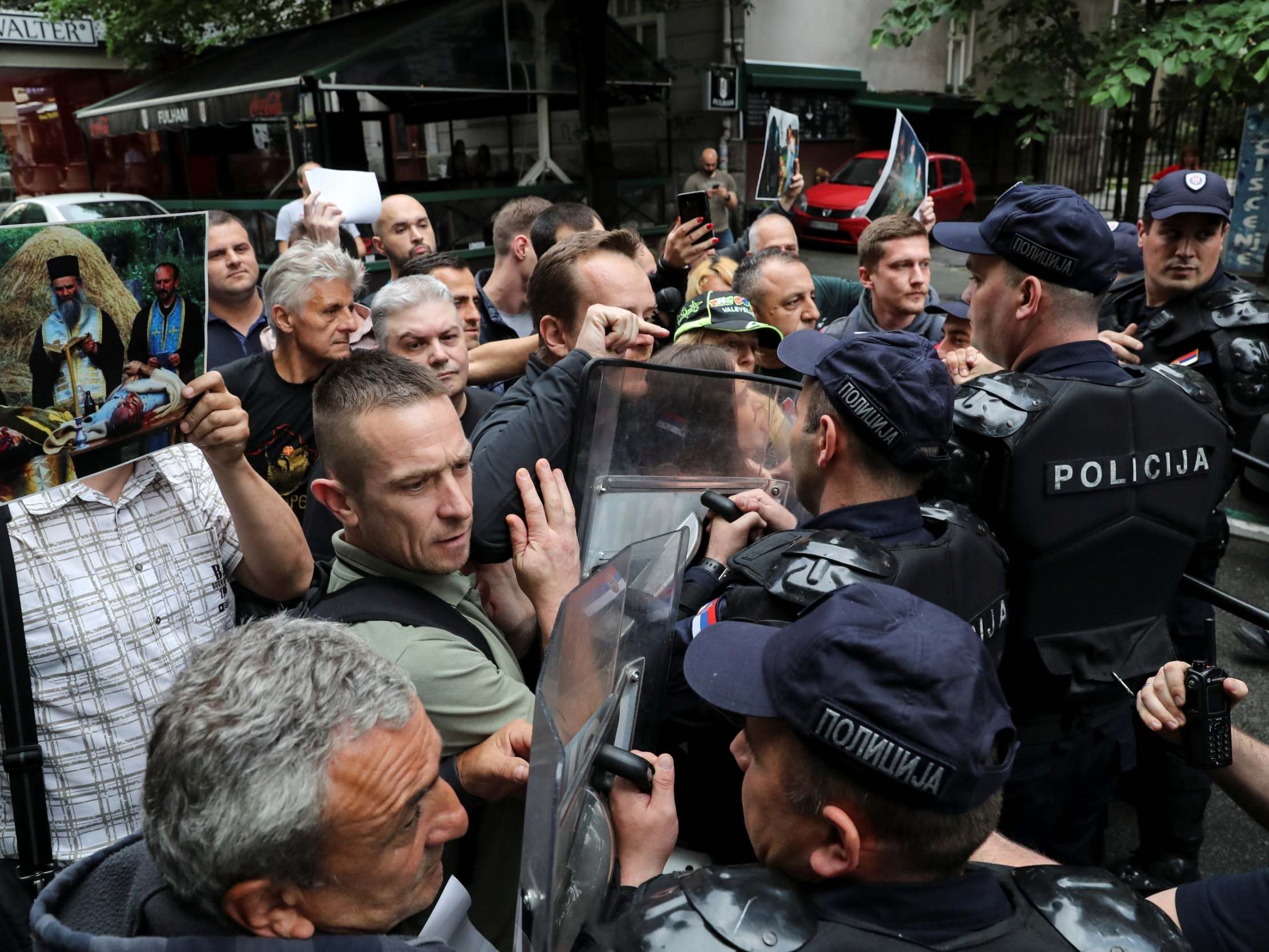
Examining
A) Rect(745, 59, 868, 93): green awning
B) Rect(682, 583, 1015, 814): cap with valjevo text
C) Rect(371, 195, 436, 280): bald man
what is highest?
Rect(745, 59, 868, 93): green awning

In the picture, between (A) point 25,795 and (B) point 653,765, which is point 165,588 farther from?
(B) point 653,765

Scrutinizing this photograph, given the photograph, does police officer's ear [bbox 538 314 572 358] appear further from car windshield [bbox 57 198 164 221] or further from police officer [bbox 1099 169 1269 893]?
car windshield [bbox 57 198 164 221]

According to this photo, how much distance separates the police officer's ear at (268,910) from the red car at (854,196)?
1374cm

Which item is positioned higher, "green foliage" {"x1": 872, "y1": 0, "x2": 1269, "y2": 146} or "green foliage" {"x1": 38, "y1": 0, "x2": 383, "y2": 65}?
"green foliage" {"x1": 38, "y1": 0, "x2": 383, "y2": 65}

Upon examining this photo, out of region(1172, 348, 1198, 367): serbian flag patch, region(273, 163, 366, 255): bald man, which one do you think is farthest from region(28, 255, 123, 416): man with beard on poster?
region(273, 163, 366, 255): bald man

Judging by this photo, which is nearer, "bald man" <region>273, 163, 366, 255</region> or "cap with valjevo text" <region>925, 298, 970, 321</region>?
"cap with valjevo text" <region>925, 298, 970, 321</region>

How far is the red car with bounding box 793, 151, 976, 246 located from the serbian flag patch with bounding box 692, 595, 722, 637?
12878 mm

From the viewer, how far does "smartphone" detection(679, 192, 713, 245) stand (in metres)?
3.93

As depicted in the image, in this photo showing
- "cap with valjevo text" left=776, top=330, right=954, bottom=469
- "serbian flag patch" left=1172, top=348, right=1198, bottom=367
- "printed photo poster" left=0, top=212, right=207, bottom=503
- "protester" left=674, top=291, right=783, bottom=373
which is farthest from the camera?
"serbian flag patch" left=1172, top=348, right=1198, bottom=367

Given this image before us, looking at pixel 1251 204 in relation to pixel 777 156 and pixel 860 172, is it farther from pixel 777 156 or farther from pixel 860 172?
pixel 777 156

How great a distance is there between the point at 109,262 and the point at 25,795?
3.33 feet

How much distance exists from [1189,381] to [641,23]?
1721 cm

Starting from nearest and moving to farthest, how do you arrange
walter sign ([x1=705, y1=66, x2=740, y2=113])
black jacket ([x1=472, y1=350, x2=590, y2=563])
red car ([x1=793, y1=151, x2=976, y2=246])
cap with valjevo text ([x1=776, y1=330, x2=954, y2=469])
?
1. cap with valjevo text ([x1=776, y1=330, x2=954, y2=469])
2. black jacket ([x1=472, y1=350, x2=590, y2=563])
3. red car ([x1=793, y1=151, x2=976, y2=246])
4. walter sign ([x1=705, y1=66, x2=740, y2=113])

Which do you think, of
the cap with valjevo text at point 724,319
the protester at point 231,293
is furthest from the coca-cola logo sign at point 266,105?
the cap with valjevo text at point 724,319
